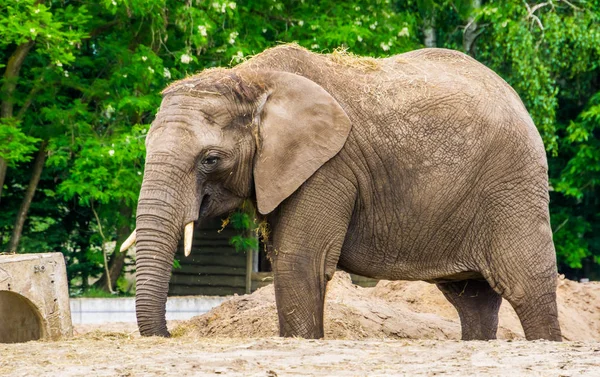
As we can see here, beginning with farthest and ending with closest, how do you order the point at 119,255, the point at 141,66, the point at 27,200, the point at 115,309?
the point at 119,255, the point at 27,200, the point at 141,66, the point at 115,309

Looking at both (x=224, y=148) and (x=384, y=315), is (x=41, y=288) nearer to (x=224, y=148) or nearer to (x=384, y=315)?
(x=224, y=148)

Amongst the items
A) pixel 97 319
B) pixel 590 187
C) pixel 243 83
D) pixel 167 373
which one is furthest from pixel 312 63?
pixel 590 187

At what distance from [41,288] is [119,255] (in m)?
11.4

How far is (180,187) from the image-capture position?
9.89m

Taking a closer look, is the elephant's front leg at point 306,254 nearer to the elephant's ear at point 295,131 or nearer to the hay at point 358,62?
the elephant's ear at point 295,131

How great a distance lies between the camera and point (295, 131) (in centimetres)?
1038

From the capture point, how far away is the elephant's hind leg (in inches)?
467

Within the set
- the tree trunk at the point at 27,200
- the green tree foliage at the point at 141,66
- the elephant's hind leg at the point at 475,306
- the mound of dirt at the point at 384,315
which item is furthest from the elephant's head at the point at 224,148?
the tree trunk at the point at 27,200

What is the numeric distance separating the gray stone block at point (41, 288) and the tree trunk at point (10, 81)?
886 cm

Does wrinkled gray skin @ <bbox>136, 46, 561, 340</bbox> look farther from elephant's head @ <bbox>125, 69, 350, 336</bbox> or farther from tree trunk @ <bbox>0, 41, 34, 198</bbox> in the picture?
tree trunk @ <bbox>0, 41, 34, 198</bbox>

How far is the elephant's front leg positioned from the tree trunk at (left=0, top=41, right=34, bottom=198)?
33.5ft

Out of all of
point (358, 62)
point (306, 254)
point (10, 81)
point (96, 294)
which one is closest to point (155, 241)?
point (306, 254)

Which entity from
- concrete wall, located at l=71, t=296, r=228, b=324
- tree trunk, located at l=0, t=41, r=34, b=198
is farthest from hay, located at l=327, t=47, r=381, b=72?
tree trunk, located at l=0, t=41, r=34, b=198

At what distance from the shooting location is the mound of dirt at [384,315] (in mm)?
12500
